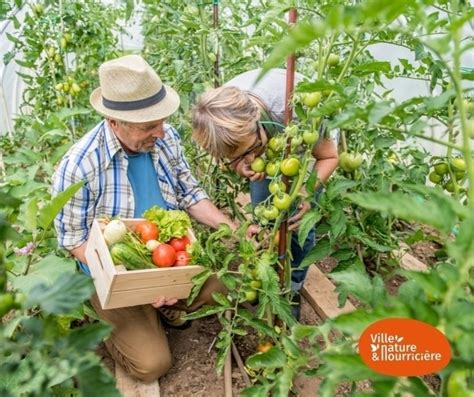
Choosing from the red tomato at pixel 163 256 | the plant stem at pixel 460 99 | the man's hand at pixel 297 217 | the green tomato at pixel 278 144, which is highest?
the plant stem at pixel 460 99

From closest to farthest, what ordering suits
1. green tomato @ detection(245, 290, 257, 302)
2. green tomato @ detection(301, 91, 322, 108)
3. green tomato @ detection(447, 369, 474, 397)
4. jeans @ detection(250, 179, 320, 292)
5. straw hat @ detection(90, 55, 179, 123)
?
green tomato @ detection(447, 369, 474, 397)
green tomato @ detection(301, 91, 322, 108)
green tomato @ detection(245, 290, 257, 302)
straw hat @ detection(90, 55, 179, 123)
jeans @ detection(250, 179, 320, 292)

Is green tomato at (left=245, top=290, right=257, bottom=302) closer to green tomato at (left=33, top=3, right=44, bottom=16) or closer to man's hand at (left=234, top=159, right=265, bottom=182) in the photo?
man's hand at (left=234, top=159, right=265, bottom=182)

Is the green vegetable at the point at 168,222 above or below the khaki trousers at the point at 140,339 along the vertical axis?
above

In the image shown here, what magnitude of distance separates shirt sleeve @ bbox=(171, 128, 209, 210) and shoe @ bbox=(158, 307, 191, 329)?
16.7 inches

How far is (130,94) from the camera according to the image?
1604 millimetres

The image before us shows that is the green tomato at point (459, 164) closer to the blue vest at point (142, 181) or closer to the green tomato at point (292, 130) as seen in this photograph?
the green tomato at point (292, 130)

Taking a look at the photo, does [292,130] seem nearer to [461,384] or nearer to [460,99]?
[460,99]

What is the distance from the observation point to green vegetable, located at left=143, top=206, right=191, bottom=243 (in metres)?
1.57

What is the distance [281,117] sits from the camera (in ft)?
5.36

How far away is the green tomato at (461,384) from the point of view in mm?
534

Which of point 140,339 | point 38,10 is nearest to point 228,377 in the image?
point 140,339

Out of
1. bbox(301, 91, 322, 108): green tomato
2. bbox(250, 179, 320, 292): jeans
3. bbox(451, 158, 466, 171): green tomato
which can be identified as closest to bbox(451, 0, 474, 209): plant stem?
bbox(301, 91, 322, 108): green tomato

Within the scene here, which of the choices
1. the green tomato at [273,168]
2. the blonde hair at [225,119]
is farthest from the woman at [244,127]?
the green tomato at [273,168]

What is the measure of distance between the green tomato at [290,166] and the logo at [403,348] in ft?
2.26
